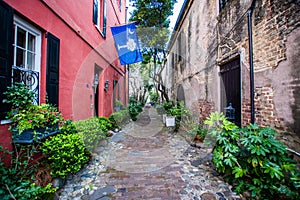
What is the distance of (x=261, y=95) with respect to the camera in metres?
2.76

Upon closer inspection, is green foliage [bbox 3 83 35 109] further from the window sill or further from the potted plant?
the window sill

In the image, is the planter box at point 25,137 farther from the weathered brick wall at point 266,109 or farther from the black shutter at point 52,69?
the weathered brick wall at point 266,109

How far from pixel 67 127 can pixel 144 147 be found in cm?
238

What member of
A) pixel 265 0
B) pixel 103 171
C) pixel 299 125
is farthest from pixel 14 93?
pixel 265 0

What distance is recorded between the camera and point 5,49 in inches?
76.9

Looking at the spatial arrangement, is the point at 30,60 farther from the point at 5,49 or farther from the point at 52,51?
the point at 5,49

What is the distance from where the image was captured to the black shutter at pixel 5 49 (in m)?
1.91

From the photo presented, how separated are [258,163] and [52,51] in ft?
13.5

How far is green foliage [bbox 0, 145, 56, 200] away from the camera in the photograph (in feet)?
5.49

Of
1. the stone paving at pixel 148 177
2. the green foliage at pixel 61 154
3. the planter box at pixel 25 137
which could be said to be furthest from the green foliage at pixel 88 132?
the planter box at pixel 25 137

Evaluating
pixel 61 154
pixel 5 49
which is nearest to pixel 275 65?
pixel 61 154

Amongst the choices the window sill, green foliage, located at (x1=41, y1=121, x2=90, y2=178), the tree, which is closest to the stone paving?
green foliage, located at (x1=41, y1=121, x2=90, y2=178)

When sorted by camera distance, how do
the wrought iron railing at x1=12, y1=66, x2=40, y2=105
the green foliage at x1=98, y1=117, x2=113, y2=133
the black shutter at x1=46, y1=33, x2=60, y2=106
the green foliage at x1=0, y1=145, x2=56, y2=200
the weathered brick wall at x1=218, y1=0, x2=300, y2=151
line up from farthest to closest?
1. the green foliage at x1=98, y1=117, x2=113, y2=133
2. the black shutter at x1=46, y1=33, x2=60, y2=106
3. the wrought iron railing at x1=12, y1=66, x2=40, y2=105
4. the weathered brick wall at x1=218, y1=0, x2=300, y2=151
5. the green foliage at x1=0, y1=145, x2=56, y2=200

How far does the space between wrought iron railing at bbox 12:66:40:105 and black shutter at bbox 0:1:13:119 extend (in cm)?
23
